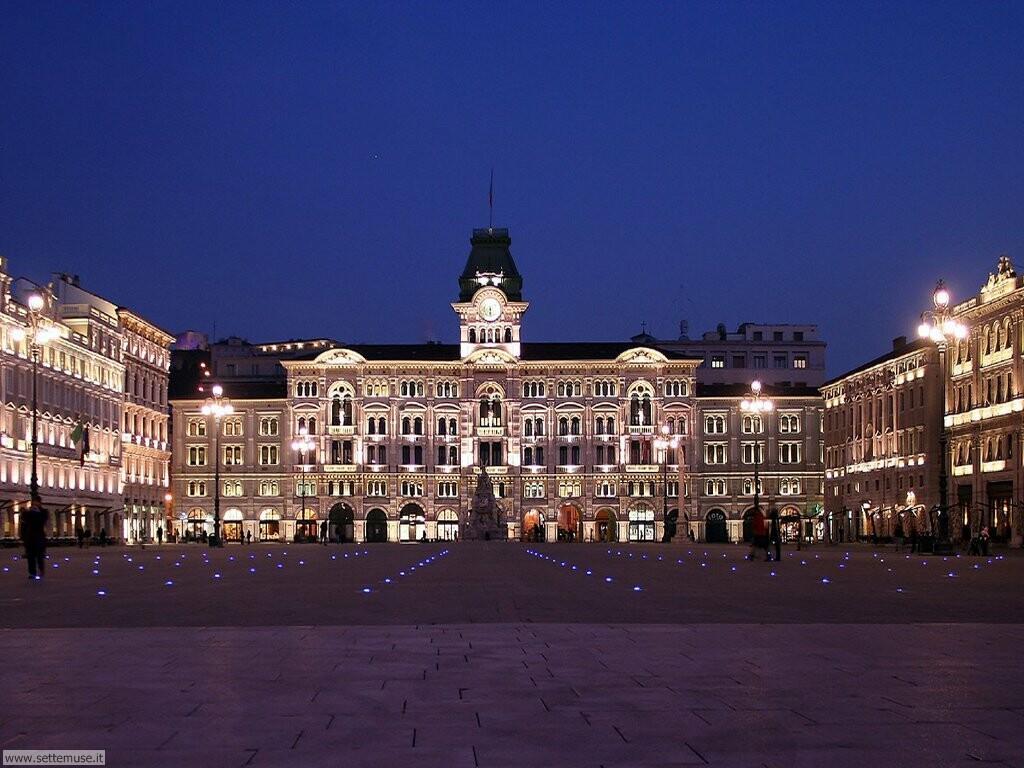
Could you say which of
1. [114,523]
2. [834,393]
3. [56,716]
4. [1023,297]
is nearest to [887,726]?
[56,716]

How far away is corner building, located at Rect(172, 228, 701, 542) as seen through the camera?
138 metres

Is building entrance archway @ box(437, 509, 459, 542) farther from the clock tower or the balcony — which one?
the balcony

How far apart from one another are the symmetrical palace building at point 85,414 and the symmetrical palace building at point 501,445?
13.4 meters

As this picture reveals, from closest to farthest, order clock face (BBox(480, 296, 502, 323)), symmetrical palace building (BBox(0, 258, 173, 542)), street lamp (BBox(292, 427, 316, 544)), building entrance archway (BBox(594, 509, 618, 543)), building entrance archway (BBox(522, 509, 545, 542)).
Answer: symmetrical palace building (BBox(0, 258, 173, 542))
street lamp (BBox(292, 427, 316, 544))
building entrance archway (BBox(522, 509, 545, 542))
building entrance archway (BBox(594, 509, 618, 543))
clock face (BBox(480, 296, 502, 323))

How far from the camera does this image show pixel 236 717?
34.0ft

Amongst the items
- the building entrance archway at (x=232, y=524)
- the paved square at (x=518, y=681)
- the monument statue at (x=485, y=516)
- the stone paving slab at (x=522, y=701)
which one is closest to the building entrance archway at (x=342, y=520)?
the building entrance archway at (x=232, y=524)

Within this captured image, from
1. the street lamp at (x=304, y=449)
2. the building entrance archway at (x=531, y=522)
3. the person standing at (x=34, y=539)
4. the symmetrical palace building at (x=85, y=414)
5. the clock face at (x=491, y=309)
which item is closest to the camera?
the person standing at (x=34, y=539)

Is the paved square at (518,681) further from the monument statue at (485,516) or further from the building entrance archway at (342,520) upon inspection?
the building entrance archway at (342,520)

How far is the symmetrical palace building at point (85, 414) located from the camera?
86.0 meters

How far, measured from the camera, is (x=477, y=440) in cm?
13962

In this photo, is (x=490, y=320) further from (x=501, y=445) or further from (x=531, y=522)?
(x=531, y=522)

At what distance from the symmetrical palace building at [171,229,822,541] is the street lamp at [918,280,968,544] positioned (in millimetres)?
41015
